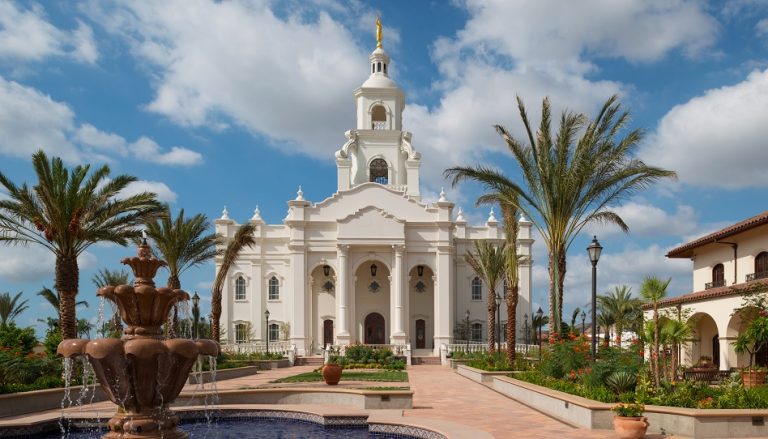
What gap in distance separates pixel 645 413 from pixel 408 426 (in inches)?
179

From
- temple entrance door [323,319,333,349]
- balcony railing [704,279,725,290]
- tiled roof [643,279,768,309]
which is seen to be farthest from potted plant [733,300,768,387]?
temple entrance door [323,319,333,349]

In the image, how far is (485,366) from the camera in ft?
89.2

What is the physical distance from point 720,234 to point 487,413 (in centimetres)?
1643

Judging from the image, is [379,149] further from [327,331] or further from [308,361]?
[308,361]

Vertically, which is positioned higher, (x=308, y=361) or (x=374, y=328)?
(x=374, y=328)

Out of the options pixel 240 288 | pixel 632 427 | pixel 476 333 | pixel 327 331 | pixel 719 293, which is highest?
pixel 719 293

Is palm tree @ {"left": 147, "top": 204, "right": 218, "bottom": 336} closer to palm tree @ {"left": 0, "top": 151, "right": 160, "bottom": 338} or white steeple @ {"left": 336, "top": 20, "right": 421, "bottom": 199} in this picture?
palm tree @ {"left": 0, "top": 151, "right": 160, "bottom": 338}

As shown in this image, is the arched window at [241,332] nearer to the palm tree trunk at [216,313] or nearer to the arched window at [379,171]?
the palm tree trunk at [216,313]

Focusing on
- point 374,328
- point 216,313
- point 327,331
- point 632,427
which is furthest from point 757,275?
point 327,331

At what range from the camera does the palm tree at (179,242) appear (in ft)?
103

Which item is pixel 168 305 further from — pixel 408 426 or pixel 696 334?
pixel 696 334

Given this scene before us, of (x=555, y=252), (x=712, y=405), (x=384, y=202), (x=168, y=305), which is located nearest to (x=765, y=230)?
(x=555, y=252)

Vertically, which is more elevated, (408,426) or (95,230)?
(95,230)

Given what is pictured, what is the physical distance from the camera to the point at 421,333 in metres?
49.4
